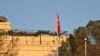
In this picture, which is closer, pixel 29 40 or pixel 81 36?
pixel 81 36

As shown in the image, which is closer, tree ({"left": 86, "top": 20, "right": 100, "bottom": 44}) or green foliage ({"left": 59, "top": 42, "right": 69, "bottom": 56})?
green foliage ({"left": 59, "top": 42, "right": 69, "bottom": 56})

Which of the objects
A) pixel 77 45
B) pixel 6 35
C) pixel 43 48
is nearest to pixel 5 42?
pixel 6 35

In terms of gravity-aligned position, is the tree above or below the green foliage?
above

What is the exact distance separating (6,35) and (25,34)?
686cm

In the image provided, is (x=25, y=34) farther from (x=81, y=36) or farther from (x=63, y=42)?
(x=81, y=36)

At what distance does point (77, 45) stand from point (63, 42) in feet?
14.2

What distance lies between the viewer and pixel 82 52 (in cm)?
4978

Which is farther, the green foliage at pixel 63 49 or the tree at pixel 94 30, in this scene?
the tree at pixel 94 30

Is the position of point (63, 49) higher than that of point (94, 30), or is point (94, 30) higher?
point (94, 30)

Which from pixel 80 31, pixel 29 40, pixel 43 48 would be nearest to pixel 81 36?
pixel 80 31

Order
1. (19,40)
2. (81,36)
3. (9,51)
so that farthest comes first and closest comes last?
1. (19,40)
2. (81,36)
3. (9,51)

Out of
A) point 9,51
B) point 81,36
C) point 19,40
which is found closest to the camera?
point 9,51

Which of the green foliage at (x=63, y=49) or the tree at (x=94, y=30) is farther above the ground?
the tree at (x=94, y=30)

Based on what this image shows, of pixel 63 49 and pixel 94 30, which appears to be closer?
pixel 63 49
